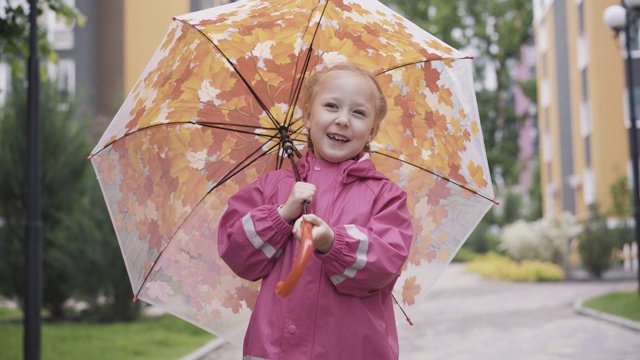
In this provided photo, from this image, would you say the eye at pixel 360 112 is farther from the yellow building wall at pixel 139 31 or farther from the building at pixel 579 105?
the yellow building wall at pixel 139 31

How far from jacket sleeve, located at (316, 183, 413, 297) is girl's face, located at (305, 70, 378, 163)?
26cm

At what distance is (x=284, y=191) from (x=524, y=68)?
6787cm

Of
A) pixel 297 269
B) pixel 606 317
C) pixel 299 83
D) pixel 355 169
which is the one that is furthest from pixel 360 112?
pixel 606 317

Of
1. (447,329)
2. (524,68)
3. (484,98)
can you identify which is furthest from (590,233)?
(524,68)

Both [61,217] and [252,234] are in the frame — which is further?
[61,217]

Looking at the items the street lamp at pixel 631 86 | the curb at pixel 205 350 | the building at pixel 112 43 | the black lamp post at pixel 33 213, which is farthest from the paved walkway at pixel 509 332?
the building at pixel 112 43

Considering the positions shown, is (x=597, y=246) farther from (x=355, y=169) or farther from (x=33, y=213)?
(x=355, y=169)

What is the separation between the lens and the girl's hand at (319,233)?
2.80 m

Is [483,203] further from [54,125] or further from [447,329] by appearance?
[54,125]

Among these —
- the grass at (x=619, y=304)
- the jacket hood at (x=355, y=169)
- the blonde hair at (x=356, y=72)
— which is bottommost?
the grass at (x=619, y=304)

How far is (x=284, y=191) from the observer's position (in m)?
3.23

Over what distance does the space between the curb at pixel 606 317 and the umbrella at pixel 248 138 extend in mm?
7636

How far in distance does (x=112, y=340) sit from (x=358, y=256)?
8695 mm

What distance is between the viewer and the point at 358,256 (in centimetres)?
290
